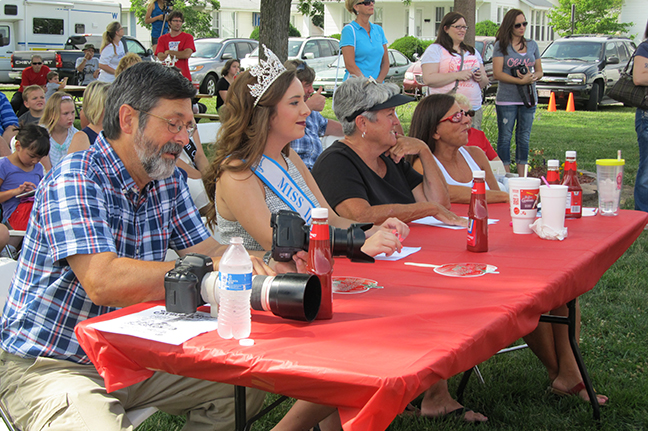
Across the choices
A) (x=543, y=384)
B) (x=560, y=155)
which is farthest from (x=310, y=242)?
(x=560, y=155)

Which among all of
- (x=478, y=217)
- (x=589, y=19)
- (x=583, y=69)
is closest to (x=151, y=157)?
(x=478, y=217)

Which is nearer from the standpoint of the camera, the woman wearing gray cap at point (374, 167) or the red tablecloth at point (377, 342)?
the red tablecloth at point (377, 342)

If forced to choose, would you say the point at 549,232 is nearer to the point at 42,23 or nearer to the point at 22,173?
the point at 22,173

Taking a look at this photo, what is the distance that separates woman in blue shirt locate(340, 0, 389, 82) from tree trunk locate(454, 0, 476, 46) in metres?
2.23

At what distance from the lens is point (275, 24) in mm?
8477

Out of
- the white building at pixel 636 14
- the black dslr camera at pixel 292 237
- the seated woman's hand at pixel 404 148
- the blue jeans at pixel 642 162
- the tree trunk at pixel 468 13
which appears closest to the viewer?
the black dslr camera at pixel 292 237

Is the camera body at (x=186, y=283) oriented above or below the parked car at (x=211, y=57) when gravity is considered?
below

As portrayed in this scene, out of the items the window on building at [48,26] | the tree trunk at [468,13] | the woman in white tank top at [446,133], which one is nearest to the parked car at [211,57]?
the tree trunk at [468,13]

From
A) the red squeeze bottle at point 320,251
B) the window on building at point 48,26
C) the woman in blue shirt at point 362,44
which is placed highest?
the window on building at point 48,26

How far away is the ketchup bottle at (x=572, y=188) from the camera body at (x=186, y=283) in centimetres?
218

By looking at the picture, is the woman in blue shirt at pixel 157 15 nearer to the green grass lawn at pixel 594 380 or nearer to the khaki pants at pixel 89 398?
the green grass lawn at pixel 594 380

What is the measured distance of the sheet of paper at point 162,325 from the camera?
5.73 feet

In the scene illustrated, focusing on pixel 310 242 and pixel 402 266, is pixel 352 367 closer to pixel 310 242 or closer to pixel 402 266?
pixel 310 242

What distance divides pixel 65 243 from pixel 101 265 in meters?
0.14
